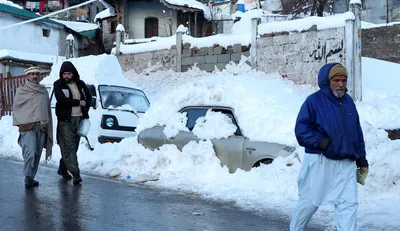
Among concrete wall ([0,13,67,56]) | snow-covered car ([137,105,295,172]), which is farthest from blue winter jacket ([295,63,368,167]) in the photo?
concrete wall ([0,13,67,56])

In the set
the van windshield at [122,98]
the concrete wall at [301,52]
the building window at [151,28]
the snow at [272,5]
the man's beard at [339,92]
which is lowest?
the van windshield at [122,98]

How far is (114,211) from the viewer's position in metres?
6.70

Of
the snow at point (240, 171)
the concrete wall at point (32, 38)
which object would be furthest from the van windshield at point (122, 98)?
the concrete wall at point (32, 38)

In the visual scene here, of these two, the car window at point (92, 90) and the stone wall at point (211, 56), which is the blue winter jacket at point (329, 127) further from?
the stone wall at point (211, 56)

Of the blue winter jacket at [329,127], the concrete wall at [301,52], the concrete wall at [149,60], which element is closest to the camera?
the blue winter jacket at [329,127]

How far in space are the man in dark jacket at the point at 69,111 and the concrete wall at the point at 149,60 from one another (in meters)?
12.6

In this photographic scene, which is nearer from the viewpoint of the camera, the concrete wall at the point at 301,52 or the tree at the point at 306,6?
the concrete wall at the point at 301,52

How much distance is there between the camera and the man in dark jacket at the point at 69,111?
8477 mm

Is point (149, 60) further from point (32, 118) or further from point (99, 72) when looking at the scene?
point (32, 118)

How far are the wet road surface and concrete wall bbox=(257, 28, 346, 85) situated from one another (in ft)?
25.0

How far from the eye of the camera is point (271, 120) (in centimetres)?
866

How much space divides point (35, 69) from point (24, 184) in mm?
1759

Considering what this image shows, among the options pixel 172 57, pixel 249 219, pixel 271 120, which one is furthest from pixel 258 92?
pixel 172 57

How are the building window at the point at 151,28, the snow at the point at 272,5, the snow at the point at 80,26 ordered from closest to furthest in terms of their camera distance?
the building window at the point at 151,28 < the snow at the point at 80,26 < the snow at the point at 272,5
